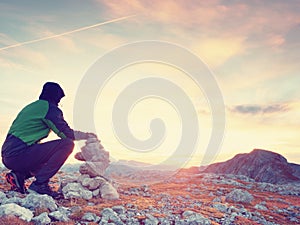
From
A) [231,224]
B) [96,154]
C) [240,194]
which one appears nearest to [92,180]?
[96,154]

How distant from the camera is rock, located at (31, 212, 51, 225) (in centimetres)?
949

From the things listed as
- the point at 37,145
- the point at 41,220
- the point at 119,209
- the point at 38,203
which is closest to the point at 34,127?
the point at 37,145

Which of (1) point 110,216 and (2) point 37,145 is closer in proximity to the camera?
(1) point 110,216

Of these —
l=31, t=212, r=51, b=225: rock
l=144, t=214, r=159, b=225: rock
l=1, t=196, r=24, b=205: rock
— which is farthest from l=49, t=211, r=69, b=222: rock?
l=144, t=214, r=159, b=225: rock

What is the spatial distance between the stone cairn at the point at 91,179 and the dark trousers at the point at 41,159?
69.1 inches

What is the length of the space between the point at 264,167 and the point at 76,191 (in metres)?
49.6

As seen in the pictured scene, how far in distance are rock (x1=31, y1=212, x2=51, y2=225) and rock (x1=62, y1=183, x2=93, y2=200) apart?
12.5 ft

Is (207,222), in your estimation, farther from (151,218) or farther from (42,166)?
(42,166)

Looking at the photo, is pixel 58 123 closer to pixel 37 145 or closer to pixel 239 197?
pixel 37 145

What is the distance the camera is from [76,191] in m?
14.3

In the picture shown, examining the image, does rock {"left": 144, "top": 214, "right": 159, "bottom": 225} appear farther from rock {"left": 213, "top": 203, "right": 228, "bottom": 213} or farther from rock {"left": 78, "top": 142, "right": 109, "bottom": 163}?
rock {"left": 78, "top": 142, "right": 109, "bottom": 163}

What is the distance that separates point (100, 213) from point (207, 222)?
4.16m

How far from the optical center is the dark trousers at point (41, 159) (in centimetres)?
1190

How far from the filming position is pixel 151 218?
11.7 metres
